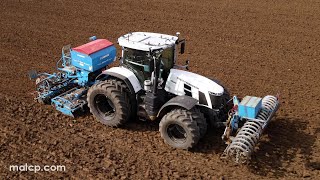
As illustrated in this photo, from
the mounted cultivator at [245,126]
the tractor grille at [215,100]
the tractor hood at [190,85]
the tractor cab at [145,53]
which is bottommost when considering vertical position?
the mounted cultivator at [245,126]

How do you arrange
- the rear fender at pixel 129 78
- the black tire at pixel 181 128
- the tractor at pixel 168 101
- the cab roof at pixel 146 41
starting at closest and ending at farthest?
the black tire at pixel 181 128 → the tractor at pixel 168 101 → the cab roof at pixel 146 41 → the rear fender at pixel 129 78

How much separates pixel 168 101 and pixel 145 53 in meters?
1.18

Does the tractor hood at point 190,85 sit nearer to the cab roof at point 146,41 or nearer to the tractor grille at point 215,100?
the tractor grille at point 215,100

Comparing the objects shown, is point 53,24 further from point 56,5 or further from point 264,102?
point 264,102

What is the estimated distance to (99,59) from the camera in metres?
9.70

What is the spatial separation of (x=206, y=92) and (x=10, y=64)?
733 cm

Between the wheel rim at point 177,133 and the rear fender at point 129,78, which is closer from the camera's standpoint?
the wheel rim at point 177,133

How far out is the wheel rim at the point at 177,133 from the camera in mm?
8133

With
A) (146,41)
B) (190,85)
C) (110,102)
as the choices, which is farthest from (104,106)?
(190,85)

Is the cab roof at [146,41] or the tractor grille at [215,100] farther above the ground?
the cab roof at [146,41]

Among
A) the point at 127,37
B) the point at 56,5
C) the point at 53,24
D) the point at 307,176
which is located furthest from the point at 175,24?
the point at 307,176

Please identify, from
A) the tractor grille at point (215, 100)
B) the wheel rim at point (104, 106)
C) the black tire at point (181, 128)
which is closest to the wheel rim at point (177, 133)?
the black tire at point (181, 128)

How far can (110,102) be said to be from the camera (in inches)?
352

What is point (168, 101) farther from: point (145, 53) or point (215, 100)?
point (145, 53)
